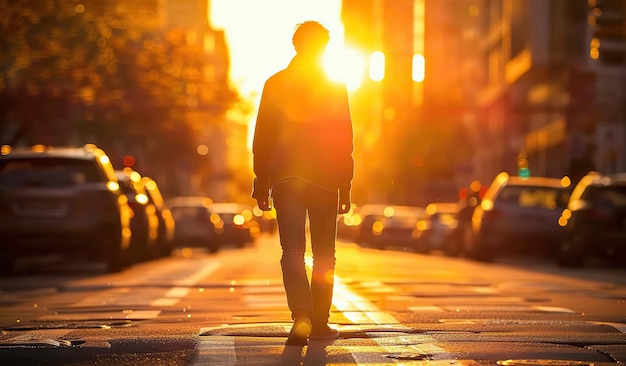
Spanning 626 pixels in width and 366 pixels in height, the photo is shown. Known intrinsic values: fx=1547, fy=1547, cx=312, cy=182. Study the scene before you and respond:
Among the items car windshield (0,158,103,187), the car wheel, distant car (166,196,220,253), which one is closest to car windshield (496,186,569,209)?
the car wheel

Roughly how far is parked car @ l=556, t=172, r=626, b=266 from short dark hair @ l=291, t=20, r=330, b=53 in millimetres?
15048

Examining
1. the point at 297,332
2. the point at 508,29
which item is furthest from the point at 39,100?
the point at 508,29

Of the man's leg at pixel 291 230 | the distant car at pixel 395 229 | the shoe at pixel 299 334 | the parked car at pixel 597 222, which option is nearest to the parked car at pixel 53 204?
the parked car at pixel 597 222

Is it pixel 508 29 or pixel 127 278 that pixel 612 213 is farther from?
pixel 508 29

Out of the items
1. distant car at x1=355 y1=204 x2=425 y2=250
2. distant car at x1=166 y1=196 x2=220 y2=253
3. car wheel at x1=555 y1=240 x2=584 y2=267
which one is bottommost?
distant car at x1=355 y1=204 x2=425 y2=250

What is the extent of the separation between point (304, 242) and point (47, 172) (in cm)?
1190

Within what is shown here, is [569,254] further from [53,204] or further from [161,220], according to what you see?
[161,220]

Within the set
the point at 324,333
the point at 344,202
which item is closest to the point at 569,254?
the point at 344,202

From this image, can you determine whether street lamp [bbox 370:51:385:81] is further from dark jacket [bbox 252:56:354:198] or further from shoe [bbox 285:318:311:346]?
shoe [bbox 285:318:311:346]

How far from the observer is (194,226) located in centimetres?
4216

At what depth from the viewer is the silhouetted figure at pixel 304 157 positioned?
9.43m

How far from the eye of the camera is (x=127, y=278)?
1964 cm

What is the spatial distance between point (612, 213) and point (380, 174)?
130 meters

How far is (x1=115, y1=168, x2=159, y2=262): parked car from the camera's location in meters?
26.3
